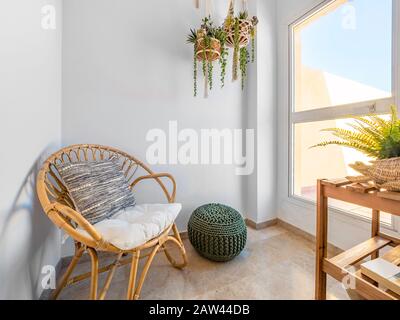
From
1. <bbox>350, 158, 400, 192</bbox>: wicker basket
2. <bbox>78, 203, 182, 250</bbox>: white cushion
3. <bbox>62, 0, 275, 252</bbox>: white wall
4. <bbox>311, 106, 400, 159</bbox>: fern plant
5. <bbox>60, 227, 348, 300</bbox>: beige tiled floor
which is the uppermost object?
<bbox>62, 0, 275, 252</bbox>: white wall

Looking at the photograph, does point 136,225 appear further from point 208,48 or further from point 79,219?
point 208,48

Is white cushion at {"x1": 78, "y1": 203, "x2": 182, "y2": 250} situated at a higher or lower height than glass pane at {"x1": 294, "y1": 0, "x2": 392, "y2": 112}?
lower

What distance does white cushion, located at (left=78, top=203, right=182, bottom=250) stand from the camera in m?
0.81

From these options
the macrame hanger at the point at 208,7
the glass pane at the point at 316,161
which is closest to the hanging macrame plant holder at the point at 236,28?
the macrame hanger at the point at 208,7

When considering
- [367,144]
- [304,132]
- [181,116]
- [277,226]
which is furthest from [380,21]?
[277,226]

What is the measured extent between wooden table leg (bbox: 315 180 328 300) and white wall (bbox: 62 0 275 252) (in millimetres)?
932

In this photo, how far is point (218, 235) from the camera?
1.27m

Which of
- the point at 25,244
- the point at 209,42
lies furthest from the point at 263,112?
the point at 25,244

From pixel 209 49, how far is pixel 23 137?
1273mm

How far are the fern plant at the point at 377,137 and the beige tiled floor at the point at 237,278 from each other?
826 millimetres

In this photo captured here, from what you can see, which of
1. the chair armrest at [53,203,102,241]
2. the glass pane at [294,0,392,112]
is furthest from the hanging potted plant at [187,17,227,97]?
the chair armrest at [53,203,102,241]

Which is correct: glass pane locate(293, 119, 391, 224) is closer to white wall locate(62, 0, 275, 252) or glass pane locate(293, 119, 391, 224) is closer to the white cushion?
white wall locate(62, 0, 275, 252)

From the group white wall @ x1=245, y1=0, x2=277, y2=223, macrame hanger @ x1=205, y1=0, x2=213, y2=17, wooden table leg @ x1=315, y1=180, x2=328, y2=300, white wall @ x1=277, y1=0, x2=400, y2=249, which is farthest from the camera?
white wall @ x1=245, y1=0, x2=277, y2=223

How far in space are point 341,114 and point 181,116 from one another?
1230mm
